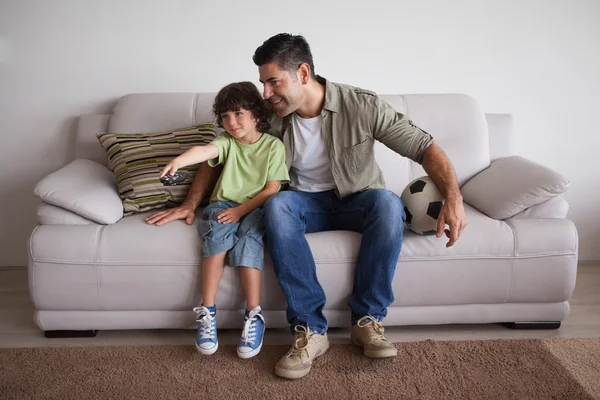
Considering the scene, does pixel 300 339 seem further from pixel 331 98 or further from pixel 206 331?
pixel 331 98

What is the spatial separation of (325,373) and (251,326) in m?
0.29

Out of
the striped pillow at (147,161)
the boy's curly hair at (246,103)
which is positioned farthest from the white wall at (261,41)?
the boy's curly hair at (246,103)

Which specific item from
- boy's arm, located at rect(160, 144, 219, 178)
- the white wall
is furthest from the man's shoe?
the white wall

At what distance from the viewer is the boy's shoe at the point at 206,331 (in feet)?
5.67

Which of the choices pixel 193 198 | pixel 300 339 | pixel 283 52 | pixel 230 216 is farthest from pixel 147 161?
pixel 300 339

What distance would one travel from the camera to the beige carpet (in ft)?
5.09

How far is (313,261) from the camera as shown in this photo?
178 centimetres

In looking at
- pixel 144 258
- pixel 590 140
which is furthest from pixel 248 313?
pixel 590 140

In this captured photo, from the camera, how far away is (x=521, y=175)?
2.05 metres

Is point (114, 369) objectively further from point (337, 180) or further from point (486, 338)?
point (486, 338)

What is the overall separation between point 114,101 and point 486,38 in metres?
1.89

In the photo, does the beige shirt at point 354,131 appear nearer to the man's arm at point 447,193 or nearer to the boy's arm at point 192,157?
the man's arm at point 447,193

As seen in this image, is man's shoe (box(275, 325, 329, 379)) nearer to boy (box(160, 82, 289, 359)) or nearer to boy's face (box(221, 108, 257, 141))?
boy (box(160, 82, 289, 359))

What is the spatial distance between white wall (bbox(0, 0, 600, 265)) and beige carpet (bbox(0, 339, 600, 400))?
1.24 m
